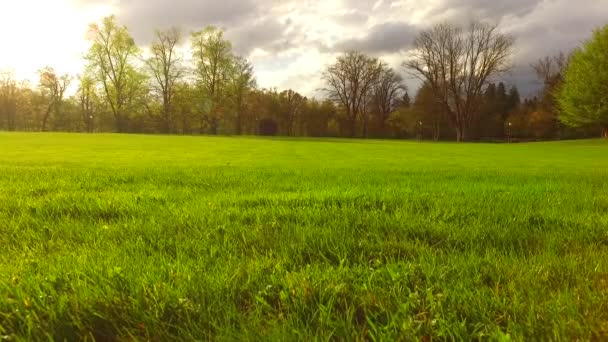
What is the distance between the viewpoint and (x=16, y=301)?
2031 millimetres

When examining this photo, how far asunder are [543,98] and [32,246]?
84.2m

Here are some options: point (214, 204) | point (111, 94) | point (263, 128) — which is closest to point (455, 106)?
point (263, 128)

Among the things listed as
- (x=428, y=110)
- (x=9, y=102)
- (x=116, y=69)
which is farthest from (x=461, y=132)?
(x=9, y=102)

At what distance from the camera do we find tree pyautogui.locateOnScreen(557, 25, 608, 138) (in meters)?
46.0

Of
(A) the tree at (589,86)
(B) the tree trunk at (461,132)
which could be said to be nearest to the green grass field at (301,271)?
(A) the tree at (589,86)

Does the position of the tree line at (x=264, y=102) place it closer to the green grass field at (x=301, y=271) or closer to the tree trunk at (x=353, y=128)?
the tree trunk at (x=353, y=128)

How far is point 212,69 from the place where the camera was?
68.9 meters

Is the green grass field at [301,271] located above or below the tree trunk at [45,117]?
below

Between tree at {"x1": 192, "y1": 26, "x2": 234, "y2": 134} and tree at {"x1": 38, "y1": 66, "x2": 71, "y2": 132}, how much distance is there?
2761cm

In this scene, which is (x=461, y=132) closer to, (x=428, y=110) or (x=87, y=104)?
(x=428, y=110)

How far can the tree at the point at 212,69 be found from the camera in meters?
68.7

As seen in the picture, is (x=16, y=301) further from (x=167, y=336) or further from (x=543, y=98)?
(x=543, y=98)

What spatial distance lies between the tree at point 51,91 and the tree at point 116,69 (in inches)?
531

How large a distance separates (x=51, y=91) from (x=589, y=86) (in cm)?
8511
